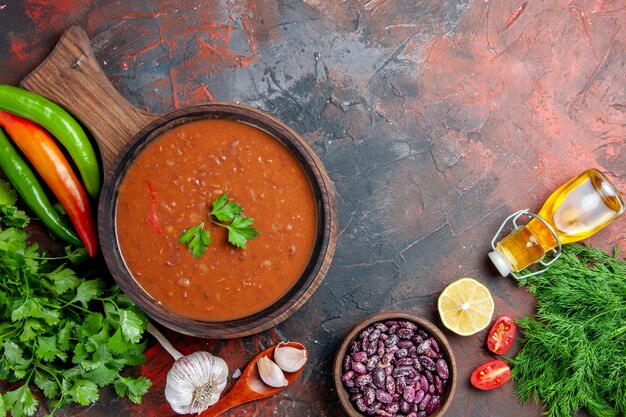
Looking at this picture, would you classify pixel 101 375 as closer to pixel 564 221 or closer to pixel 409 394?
pixel 409 394

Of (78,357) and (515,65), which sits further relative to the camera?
(515,65)

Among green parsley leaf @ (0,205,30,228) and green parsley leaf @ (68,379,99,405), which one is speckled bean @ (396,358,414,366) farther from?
green parsley leaf @ (0,205,30,228)

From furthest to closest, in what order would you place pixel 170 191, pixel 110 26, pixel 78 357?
pixel 110 26, pixel 78 357, pixel 170 191

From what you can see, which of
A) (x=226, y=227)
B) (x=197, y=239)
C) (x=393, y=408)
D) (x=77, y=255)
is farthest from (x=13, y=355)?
(x=393, y=408)

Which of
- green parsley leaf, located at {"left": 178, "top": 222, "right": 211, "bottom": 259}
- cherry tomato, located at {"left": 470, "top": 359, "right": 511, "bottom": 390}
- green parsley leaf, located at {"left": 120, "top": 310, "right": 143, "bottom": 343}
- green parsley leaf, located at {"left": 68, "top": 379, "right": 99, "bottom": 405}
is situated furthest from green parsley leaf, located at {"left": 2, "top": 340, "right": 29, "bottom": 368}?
cherry tomato, located at {"left": 470, "top": 359, "right": 511, "bottom": 390}

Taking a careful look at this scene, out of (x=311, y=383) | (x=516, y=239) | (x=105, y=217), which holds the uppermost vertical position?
(x=105, y=217)

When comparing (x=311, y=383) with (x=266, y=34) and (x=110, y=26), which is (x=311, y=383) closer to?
(x=266, y=34)

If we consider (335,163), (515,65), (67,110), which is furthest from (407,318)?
(67,110)
